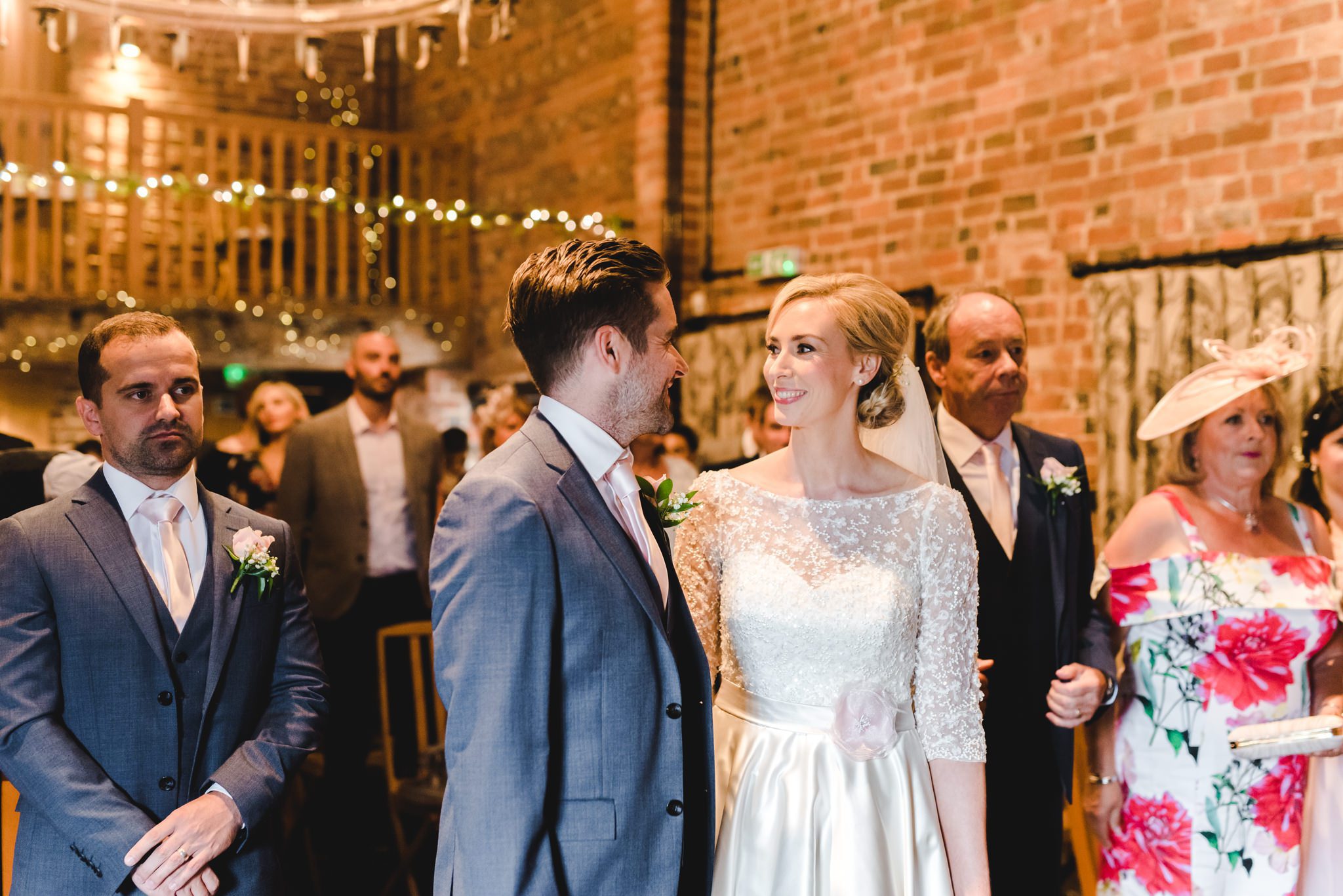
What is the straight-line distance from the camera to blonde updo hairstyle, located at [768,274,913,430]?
88.8 inches

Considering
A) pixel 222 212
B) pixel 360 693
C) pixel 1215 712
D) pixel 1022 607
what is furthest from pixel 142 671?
pixel 222 212

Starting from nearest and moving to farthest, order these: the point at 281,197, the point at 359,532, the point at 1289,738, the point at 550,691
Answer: the point at 550,691
the point at 1289,738
the point at 359,532
the point at 281,197

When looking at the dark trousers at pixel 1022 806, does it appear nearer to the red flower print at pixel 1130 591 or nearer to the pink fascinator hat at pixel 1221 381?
the red flower print at pixel 1130 591

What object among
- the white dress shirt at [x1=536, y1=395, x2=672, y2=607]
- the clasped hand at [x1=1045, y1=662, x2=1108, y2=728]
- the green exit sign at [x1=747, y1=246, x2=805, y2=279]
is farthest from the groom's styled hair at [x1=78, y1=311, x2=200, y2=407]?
the green exit sign at [x1=747, y1=246, x2=805, y2=279]

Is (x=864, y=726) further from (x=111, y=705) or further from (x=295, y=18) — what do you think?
(x=295, y=18)

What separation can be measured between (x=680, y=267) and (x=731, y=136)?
2.59 feet

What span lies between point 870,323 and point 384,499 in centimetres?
356

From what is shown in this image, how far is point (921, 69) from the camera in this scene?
5.60 m

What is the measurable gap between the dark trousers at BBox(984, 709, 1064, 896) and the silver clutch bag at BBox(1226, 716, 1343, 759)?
43 cm

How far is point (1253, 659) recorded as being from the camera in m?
2.90

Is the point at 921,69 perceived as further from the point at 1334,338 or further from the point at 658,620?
the point at 658,620

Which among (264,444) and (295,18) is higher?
(295,18)

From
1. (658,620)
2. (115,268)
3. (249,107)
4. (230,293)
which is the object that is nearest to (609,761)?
(658,620)

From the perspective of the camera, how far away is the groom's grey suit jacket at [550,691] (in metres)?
1.63
